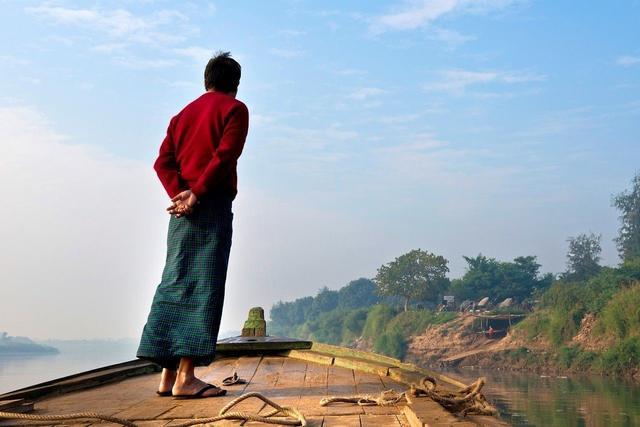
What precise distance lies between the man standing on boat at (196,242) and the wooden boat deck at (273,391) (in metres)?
0.16

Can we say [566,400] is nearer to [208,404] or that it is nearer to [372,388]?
[372,388]

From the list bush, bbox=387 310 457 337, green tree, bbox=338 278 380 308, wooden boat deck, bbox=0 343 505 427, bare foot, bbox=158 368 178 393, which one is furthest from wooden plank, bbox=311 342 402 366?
green tree, bbox=338 278 380 308

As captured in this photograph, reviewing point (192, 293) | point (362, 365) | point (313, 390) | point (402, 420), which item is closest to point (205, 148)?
point (192, 293)

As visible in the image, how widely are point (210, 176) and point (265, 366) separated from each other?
4.12 feet

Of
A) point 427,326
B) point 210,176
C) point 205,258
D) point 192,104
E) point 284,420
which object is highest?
point 427,326

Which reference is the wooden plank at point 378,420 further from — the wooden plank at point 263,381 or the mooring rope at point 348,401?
the wooden plank at point 263,381

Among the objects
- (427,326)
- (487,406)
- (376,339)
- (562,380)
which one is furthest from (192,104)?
(376,339)

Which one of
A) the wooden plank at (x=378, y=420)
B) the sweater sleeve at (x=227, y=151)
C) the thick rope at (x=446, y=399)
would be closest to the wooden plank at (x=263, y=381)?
the thick rope at (x=446, y=399)

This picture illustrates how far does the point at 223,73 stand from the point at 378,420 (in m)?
1.54

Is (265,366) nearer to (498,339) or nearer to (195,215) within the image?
(195,215)

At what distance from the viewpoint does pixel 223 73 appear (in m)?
2.92

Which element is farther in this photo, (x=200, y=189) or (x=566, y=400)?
(x=566, y=400)

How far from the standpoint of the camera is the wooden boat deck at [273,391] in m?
2.02

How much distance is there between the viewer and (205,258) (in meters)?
2.77
